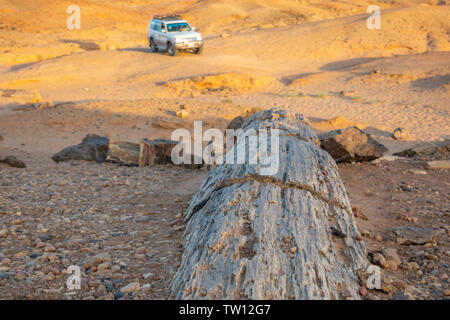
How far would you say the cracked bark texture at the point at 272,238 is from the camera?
2490mm

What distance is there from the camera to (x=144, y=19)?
134 ft

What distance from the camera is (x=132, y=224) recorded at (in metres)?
4.28

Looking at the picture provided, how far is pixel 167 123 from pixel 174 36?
10.1 meters

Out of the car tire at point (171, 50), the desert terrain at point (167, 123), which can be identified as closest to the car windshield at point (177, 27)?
the car tire at point (171, 50)

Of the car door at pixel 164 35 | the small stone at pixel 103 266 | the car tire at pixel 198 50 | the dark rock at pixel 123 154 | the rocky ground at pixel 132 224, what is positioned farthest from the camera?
the car tire at pixel 198 50

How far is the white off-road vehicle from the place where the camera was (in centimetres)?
1977

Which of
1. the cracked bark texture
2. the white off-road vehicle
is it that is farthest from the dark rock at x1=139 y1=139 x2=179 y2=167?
the white off-road vehicle

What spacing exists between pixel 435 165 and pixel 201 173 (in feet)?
12.8

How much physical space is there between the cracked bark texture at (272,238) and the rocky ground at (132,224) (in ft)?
0.99

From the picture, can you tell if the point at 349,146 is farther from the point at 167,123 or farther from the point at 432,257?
the point at 167,123

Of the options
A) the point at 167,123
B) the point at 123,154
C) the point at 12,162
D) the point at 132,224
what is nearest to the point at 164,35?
the point at 167,123

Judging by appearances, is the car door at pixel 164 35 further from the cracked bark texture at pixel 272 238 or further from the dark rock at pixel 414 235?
the dark rock at pixel 414 235

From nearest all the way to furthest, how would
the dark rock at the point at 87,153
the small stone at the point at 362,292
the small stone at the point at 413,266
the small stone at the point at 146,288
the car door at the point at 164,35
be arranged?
the small stone at the point at 362,292, the small stone at the point at 146,288, the small stone at the point at 413,266, the dark rock at the point at 87,153, the car door at the point at 164,35

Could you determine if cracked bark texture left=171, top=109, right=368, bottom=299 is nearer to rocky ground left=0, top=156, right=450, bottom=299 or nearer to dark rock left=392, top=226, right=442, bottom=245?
rocky ground left=0, top=156, right=450, bottom=299
